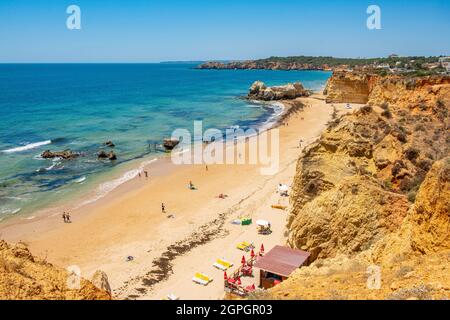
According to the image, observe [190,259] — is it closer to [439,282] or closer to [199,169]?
[439,282]

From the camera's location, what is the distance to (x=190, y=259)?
18406 millimetres

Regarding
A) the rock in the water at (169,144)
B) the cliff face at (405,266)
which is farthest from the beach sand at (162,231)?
the rock in the water at (169,144)

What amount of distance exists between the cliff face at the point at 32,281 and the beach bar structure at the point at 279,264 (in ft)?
29.9

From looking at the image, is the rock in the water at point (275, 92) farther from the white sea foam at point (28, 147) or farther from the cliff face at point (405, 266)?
the cliff face at point (405, 266)

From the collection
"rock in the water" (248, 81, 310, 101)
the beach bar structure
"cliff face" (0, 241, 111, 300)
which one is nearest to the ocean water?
"rock in the water" (248, 81, 310, 101)

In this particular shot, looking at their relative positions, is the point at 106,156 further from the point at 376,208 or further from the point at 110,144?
the point at 376,208

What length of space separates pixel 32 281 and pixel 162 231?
16435mm

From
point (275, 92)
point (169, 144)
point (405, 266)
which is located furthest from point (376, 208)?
point (275, 92)

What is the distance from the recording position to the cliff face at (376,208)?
6750mm

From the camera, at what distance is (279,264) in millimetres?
14539

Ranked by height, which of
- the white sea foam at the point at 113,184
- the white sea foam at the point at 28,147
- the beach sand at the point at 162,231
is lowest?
the beach sand at the point at 162,231

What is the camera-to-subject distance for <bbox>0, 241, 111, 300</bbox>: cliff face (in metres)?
5.41

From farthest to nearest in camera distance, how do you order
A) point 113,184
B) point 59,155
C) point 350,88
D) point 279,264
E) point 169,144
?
point 350,88 → point 169,144 → point 59,155 → point 113,184 → point 279,264

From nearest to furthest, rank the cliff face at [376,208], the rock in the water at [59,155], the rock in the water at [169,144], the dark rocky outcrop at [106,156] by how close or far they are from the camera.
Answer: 1. the cliff face at [376,208]
2. the dark rocky outcrop at [106,156]
3. the rock in the water at [59,155]
4. the rock in the water at [169,144]
